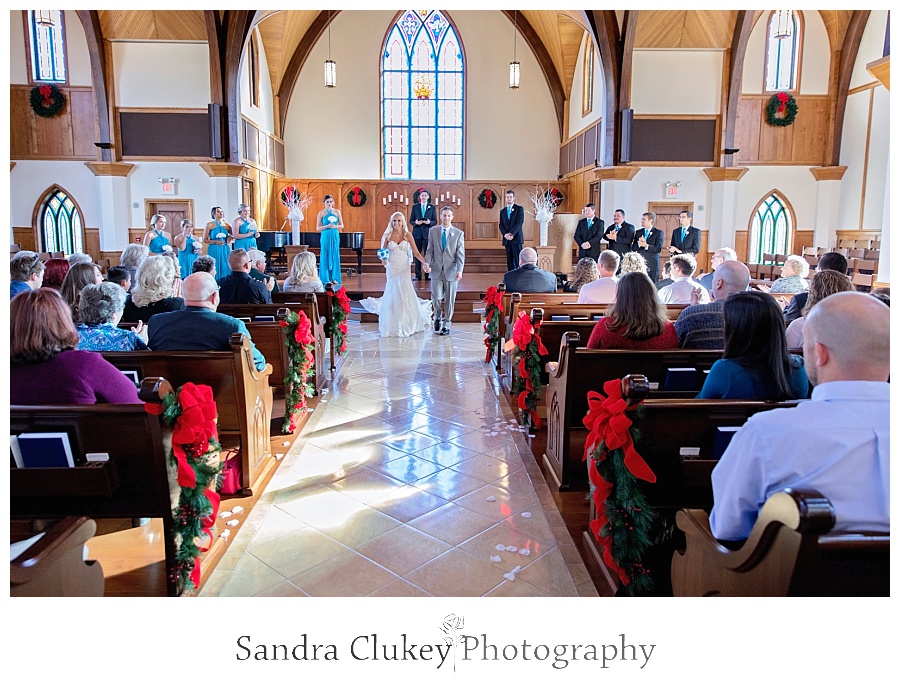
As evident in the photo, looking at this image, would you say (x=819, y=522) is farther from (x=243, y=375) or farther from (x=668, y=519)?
(x=243, y=375)

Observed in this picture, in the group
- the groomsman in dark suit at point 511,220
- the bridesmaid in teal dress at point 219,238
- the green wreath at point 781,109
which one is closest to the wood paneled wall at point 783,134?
the green wreath at point 781,109

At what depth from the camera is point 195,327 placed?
404 centimetres

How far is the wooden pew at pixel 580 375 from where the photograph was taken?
148 inches

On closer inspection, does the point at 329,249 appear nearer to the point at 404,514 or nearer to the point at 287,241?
the point at 287,241

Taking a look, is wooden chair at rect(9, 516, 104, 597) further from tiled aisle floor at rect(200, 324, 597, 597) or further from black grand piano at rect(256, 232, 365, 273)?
black grand piano at rect(256, 232, 365, 273)

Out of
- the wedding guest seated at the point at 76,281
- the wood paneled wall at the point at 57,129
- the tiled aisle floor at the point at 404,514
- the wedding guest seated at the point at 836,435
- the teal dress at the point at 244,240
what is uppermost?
the wood paneled wall at the point at 57,129

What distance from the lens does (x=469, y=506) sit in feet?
12.6

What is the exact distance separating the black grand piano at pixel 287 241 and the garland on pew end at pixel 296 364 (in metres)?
8.40

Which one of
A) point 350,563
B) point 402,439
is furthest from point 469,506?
point 402,439

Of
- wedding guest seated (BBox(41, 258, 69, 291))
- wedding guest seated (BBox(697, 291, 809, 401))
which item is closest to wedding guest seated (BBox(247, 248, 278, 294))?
wedding guest seated (BBox(41, 258, 69, 291))

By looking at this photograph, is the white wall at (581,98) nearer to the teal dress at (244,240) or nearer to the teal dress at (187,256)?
the teal dress at (244,240)

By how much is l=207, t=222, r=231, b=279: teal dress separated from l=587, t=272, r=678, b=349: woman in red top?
7647 mm

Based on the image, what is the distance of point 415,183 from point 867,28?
10128 millimetres

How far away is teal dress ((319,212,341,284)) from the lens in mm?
11703
